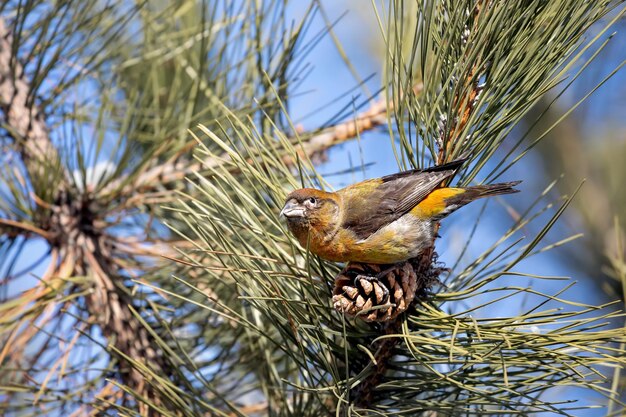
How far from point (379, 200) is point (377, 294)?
1.56ft

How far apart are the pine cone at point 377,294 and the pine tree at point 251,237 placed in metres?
0.05

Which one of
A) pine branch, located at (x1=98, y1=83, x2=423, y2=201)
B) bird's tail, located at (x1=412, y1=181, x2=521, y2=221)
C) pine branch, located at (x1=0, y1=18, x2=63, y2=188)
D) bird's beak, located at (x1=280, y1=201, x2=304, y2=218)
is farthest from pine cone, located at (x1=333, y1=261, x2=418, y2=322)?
pine branch, located at (x1=0, y1=18, x2=63, y2=188)

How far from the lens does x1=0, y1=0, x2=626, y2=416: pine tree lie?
1485 millimetres

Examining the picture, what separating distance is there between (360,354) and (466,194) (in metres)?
0.52

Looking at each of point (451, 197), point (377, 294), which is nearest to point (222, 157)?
point (451, 197)

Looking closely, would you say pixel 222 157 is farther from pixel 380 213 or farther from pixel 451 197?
A: pixel 451 197

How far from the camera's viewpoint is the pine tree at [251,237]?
4.87 ft

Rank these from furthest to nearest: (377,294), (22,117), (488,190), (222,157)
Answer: (222,157), (22,117), (488,190), (377,294)

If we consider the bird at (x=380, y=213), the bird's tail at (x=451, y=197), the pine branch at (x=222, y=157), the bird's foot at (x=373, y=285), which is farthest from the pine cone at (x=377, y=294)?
the pine branch at (x=222, y=157)

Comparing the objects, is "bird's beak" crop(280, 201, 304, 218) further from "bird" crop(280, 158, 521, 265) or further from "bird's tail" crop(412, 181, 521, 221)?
"bird's tail" crop(412, 181, 521, 221)

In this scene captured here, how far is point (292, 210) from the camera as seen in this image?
172cm

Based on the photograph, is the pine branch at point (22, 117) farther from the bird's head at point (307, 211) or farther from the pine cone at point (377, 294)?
the pine cone at point (377, 294)

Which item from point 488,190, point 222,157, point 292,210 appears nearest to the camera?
point 292,210

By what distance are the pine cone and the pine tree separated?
5 centimetres
